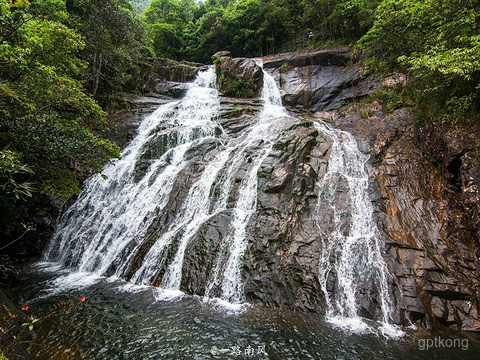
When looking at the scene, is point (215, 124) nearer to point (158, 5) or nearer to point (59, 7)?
point (59, 7)

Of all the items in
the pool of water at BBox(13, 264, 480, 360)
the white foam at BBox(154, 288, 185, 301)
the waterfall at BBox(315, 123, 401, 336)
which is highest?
the waterfall at BBox(315, 123, 401, 336)

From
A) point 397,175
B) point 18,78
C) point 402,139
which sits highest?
point 18,78

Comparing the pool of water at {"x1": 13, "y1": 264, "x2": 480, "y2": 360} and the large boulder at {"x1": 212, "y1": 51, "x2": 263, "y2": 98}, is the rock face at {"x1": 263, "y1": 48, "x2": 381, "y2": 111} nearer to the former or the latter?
the large boulder at {"x1": 212, "y1": 51, "x2": 263, "y2": 98}

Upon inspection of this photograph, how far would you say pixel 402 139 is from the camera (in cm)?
1070

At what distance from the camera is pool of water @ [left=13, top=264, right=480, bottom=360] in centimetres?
503

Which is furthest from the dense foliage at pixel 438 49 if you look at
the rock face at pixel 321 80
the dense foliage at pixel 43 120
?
the dense foliage at pixel 43 120

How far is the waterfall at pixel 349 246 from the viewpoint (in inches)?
253

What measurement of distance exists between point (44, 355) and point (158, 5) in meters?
45.0

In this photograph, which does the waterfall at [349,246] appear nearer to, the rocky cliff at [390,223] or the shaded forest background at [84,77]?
the rocky cliff at [390,223]

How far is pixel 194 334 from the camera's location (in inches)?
219

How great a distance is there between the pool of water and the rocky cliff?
2.12ft

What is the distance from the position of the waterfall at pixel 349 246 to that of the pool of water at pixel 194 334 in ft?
2.03

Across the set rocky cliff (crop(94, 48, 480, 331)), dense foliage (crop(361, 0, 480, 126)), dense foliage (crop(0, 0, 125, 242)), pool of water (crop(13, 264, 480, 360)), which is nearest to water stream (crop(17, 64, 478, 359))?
pool of water (crop(13, 264, 480, 360))

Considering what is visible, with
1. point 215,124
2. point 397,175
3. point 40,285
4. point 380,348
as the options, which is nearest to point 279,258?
point 380,348
